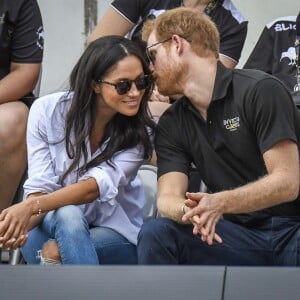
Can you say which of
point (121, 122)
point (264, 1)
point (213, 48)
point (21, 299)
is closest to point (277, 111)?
point (213, 48)

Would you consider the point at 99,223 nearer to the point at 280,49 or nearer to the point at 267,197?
Result: the point at 267,197

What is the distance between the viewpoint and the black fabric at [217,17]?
443 cm

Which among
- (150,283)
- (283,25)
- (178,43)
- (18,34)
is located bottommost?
(150,283)

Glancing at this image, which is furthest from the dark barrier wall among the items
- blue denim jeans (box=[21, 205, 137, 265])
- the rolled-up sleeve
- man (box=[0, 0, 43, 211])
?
man (box=[0, 0, 43, 211])

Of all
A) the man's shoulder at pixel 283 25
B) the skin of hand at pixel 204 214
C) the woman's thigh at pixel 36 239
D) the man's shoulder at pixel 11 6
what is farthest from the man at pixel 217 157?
the man's shoulder at pixel 283 25

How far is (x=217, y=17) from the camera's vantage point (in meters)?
4.48

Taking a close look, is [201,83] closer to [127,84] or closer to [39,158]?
[127,84]

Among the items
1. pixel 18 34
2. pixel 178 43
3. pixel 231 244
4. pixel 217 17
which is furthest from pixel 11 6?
pixel 231 244

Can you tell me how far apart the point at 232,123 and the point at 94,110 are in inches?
23.6

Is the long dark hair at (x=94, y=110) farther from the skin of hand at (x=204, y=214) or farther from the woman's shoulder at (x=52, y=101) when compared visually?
the skin of hand at (x=204, y=214)

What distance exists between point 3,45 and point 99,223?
3.59 feet

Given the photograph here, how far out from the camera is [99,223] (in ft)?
11.9

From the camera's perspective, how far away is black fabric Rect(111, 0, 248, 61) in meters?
4.43

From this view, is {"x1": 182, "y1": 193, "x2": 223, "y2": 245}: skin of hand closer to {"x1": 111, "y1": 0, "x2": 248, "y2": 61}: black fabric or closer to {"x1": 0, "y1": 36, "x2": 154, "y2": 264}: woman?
{"x1": 0, "y1": 36, "x2": 154, "y2": 264}: woman
